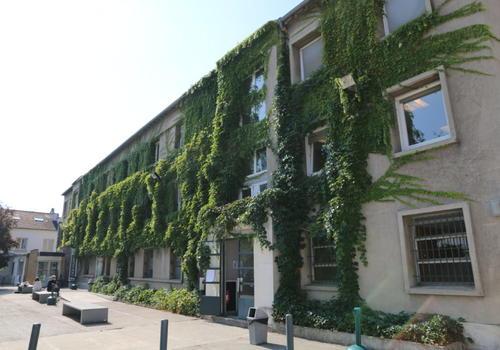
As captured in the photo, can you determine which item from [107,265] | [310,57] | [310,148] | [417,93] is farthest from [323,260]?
[107,265]

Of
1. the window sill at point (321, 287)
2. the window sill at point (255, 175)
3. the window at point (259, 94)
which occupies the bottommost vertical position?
the window sill at point (321, 287)

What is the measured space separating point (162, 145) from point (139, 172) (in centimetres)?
276

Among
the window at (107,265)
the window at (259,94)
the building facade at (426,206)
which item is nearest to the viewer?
the building facade at (426,206)

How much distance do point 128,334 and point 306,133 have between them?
8.32 meters

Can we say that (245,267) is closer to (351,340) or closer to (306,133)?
(306,133)

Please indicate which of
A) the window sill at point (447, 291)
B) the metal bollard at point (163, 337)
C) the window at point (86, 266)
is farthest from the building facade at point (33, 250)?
the window sill at point (447, 291)

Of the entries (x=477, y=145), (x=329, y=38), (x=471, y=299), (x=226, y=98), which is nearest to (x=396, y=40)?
(x=329, y=38)

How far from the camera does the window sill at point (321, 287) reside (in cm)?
1051

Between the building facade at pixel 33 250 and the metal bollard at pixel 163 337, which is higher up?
the building facade at pixel 33 250

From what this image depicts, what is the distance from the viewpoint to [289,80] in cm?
1348

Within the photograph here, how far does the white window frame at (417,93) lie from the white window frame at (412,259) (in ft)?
4.92

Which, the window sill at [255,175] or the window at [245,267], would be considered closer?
the window at [245,267]

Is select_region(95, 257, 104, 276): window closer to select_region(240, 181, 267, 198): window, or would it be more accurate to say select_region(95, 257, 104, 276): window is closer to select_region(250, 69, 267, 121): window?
select_region(240, 181, 267, 198): window

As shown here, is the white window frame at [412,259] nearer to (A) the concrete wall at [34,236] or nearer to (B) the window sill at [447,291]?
(B) the window sill at [447,291]
